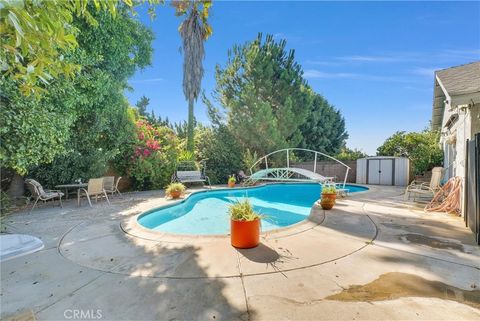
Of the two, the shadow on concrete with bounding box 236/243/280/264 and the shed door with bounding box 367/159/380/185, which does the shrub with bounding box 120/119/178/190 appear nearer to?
the shadow on concrete with bounding box 236/243/280/264

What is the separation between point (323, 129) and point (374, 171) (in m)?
8.64

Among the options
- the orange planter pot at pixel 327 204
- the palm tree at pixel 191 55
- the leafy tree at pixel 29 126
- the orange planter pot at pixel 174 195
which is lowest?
the orange planter pot at pixel 174 195

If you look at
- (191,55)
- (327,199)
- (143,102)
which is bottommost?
(327,199)

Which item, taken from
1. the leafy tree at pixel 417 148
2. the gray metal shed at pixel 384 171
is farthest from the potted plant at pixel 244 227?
the leafy tree at pixel 417 148

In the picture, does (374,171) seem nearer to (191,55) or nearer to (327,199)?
(327,199)

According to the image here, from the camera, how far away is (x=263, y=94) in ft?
55.6

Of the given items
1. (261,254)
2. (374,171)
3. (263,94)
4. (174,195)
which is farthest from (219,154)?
(261,254)

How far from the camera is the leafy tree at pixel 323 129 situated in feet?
67.7

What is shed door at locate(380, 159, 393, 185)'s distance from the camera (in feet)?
42.0

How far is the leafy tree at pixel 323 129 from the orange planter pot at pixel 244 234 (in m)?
16.5

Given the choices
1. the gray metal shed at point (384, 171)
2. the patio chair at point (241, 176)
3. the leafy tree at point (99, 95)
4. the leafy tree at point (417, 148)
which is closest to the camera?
the leafy tree at point (99, 95)

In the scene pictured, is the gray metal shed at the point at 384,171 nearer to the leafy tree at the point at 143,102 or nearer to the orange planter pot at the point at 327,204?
the orange planter pot at the point at 327,204

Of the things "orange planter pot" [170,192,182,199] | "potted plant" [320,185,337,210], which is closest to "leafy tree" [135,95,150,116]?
"orange planter pot" [170,192,182,199]

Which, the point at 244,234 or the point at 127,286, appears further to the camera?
the point at 244,234
